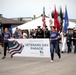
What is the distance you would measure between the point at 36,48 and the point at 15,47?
1.35 meters

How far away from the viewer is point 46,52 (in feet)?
50.0

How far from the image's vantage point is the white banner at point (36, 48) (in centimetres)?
1528

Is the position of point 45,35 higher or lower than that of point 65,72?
higher

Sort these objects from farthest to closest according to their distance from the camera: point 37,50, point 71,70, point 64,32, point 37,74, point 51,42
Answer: point 64,32 < point 37,50 < point 51,42 < point 71,70 < point 37,74

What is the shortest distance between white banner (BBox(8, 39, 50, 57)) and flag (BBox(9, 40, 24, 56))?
0.18 metres

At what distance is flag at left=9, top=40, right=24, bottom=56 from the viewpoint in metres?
16.4

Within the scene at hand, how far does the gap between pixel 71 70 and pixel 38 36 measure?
9.02m

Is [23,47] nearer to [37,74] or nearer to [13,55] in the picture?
[13,55]

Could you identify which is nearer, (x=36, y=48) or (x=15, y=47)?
(x=36, y=48)

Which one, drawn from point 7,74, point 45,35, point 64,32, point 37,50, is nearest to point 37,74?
point 7,74

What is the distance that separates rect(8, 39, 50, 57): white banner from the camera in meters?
15.3

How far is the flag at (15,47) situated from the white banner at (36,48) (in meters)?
0.18

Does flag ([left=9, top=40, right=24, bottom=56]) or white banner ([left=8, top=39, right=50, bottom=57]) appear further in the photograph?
flag ([left=9, top=40, right=24, bottom=56])

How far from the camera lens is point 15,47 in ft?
53.9
